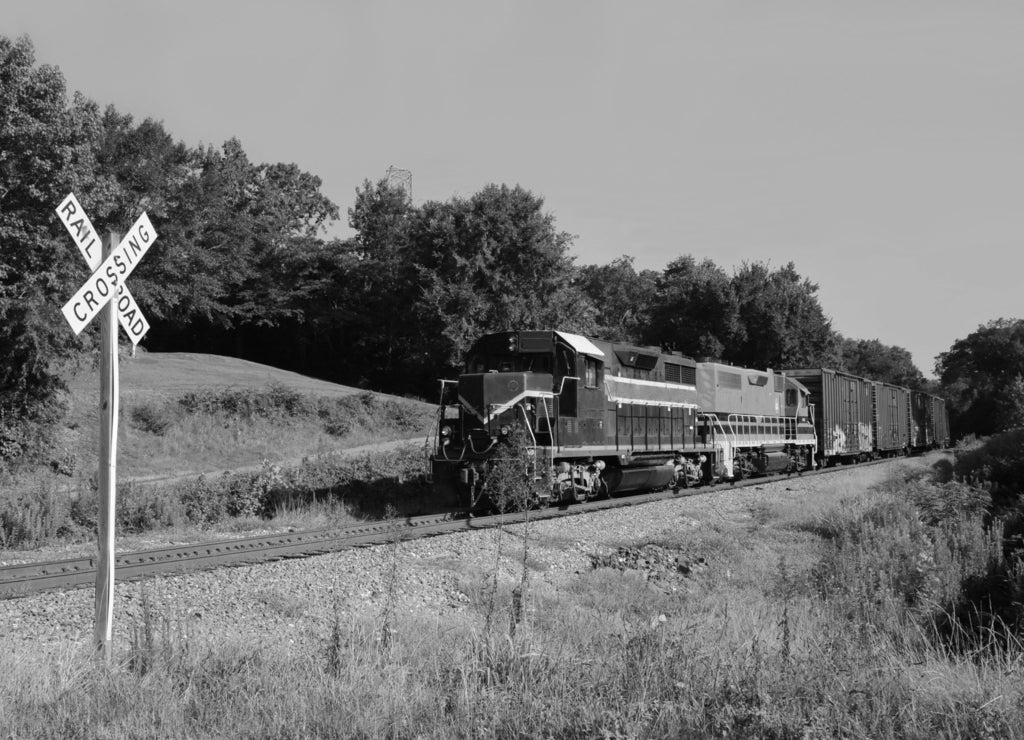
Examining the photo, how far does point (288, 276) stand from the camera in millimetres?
52375

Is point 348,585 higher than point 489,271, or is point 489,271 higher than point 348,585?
point 489,271

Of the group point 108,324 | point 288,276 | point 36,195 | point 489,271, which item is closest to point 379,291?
point 288,276

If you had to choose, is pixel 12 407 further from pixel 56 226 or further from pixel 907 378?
pixel 907 378

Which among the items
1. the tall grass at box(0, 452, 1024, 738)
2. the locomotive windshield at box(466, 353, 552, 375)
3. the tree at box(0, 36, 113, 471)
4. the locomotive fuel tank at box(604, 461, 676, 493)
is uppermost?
the tree at box(0, 36, 113, 471)

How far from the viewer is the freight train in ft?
49.4

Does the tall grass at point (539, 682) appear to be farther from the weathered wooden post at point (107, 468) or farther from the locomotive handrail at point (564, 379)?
the locomotive handrail at point (564, 379)

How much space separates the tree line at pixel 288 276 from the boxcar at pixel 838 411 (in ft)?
42.7

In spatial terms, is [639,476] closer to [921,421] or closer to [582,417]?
[582,417]

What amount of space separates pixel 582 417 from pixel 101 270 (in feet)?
37.2

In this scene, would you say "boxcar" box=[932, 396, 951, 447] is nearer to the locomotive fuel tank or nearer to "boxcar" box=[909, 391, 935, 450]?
"boxcar" box=[909, 391, 935, 450]

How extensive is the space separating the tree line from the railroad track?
9.83 meters

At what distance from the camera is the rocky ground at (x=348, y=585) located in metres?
7.32

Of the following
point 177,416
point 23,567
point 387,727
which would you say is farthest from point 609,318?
point 387,727

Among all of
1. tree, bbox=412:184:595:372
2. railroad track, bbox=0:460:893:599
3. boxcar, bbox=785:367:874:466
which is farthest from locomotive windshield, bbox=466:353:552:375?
tree, bbox=412:184:595:372
